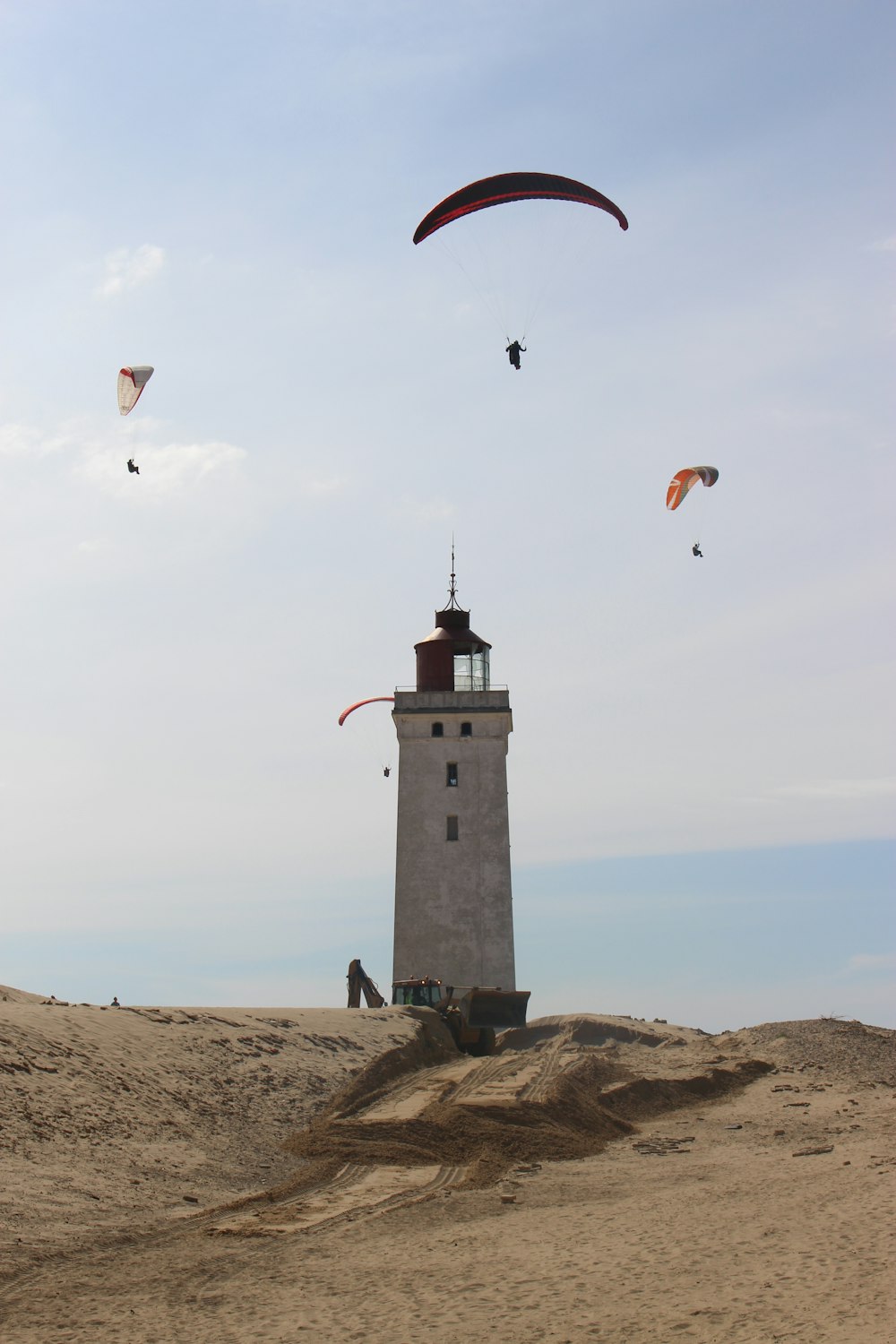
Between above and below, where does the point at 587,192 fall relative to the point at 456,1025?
above

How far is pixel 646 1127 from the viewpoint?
18.2 m

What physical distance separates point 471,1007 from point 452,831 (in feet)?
27.5

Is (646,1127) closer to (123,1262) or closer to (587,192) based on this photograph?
(123,1262)

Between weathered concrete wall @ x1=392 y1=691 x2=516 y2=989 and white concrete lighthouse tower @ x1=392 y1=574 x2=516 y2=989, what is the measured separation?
0.03m

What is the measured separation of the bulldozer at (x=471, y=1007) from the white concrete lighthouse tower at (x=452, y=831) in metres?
3.71

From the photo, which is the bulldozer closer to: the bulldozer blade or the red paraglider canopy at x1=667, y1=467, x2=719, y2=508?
the bulldozer blade

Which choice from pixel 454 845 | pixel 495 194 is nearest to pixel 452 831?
pixel 454 845

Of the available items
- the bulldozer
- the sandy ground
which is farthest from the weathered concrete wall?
the sandy ground

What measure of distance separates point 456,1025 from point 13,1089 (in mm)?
14522

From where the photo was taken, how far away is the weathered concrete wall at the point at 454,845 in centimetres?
3659

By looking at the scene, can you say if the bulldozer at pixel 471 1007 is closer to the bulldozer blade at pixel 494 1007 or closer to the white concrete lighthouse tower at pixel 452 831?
the bulldozer blade at pixel 494 1007

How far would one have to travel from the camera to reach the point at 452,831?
3800 centimetres

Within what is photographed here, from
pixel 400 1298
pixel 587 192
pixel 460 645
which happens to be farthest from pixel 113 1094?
pixel 460 645

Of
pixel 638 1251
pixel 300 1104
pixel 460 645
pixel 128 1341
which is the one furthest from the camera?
pixel 460 645
